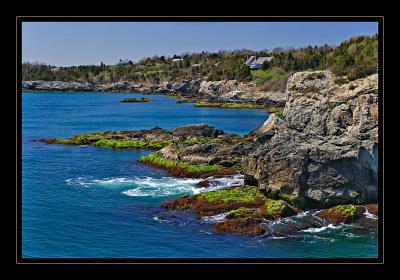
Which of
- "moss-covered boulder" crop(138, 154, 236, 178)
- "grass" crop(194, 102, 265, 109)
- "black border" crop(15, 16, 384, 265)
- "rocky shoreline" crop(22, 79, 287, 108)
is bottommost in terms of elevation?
"moss-covered boulder" crop(138, 154, 236, 178)

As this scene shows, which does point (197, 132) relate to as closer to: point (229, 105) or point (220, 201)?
point (220, 201)

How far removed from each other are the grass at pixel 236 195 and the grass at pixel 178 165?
579 centimetres

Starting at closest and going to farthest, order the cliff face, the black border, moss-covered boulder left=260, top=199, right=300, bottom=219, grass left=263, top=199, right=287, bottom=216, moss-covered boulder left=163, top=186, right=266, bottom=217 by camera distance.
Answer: the black border, moss-covered boulder left=260, top=199, right=300, bottom=219, grass left=263, top=199, right=287, bottom=216, the cliff face, moss-covered boulder left=163, top=186, right=266, bottom=217

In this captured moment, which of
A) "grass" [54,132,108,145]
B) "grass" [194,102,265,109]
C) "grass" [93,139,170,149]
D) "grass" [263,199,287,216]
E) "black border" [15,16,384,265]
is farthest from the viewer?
"grass" [194,102,265,109]

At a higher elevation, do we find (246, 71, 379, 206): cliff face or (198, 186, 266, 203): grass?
(246, 71, 379, 206): cliff face

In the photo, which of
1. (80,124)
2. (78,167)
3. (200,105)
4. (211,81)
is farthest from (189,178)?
(211,81)

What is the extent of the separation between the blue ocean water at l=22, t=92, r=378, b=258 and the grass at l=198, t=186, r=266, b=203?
4.77 ft

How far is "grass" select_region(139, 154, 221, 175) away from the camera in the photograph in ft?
90.7

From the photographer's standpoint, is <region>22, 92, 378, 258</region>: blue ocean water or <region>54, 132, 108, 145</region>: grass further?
<region>54, 132, 108, 145</region>: grass

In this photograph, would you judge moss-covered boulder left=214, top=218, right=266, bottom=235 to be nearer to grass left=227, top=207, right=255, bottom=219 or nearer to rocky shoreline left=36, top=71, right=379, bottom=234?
rocky shoreline left=36, top=71, right=379, bottom=234

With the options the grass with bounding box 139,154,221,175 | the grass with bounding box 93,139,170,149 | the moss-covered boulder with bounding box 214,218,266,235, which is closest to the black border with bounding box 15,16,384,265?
the moss-covered boulder with bounding box 214,218,266,235

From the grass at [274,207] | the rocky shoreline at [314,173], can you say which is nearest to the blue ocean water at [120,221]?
the rocky shoreline at [314,173]
